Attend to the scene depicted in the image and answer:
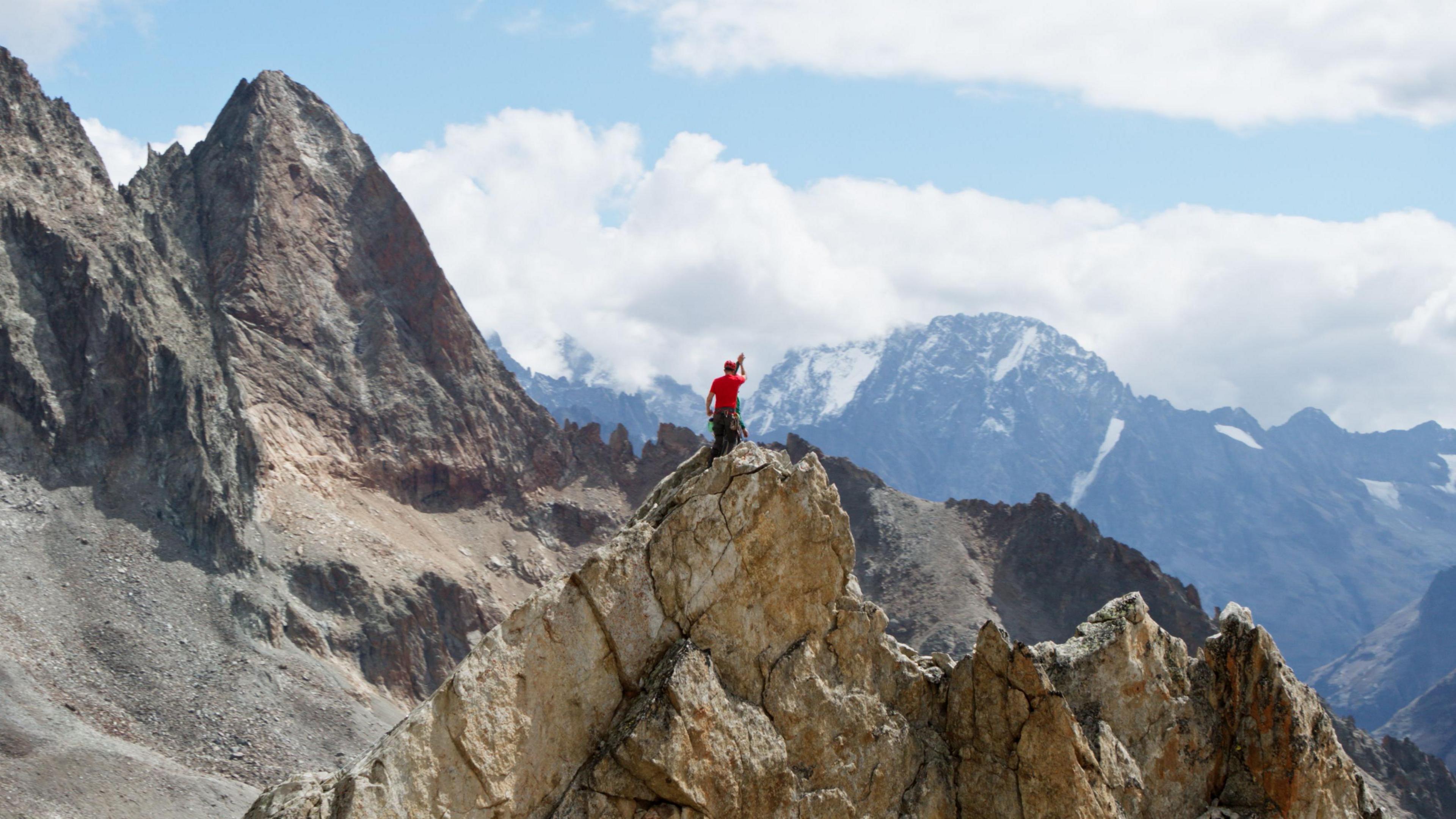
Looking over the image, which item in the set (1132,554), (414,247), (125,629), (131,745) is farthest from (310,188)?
(1132,554)

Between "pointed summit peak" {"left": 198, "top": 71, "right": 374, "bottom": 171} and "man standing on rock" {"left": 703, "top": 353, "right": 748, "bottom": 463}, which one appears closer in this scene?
"man standing on rock" {"left": 703, "top": 353, "right": 748, "bottom": 463}

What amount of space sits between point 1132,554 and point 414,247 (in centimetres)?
10530

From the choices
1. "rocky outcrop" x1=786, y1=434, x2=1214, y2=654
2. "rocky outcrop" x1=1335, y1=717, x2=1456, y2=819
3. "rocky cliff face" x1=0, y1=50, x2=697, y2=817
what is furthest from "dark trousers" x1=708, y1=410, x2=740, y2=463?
"rocky outcrop" x1=1335, y1=717, x2=1456, y2=819

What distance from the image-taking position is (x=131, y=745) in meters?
84.1

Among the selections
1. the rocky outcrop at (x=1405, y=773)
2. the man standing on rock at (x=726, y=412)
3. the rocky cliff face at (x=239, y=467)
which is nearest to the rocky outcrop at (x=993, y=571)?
the rocky outcrop at (x=1405, y=773)

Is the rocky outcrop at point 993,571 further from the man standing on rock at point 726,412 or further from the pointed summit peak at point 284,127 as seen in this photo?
the man standing on rock at point 726,412

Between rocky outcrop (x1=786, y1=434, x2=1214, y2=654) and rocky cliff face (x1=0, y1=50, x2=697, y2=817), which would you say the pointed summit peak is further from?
rocky outcrop (x1=786, y1=434, x2=1214, y2=654)

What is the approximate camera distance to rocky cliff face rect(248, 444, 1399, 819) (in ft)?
68.4

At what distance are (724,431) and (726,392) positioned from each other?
99 centimetres

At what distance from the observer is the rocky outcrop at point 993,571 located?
500ft

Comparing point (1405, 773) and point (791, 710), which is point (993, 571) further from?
point (791, 710)

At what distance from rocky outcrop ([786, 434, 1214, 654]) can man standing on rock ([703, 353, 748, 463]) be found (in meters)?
120

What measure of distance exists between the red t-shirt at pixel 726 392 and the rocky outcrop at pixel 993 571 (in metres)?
120

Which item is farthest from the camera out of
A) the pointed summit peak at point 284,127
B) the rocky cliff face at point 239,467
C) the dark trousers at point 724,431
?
the pointed summit peak at point 284,127
